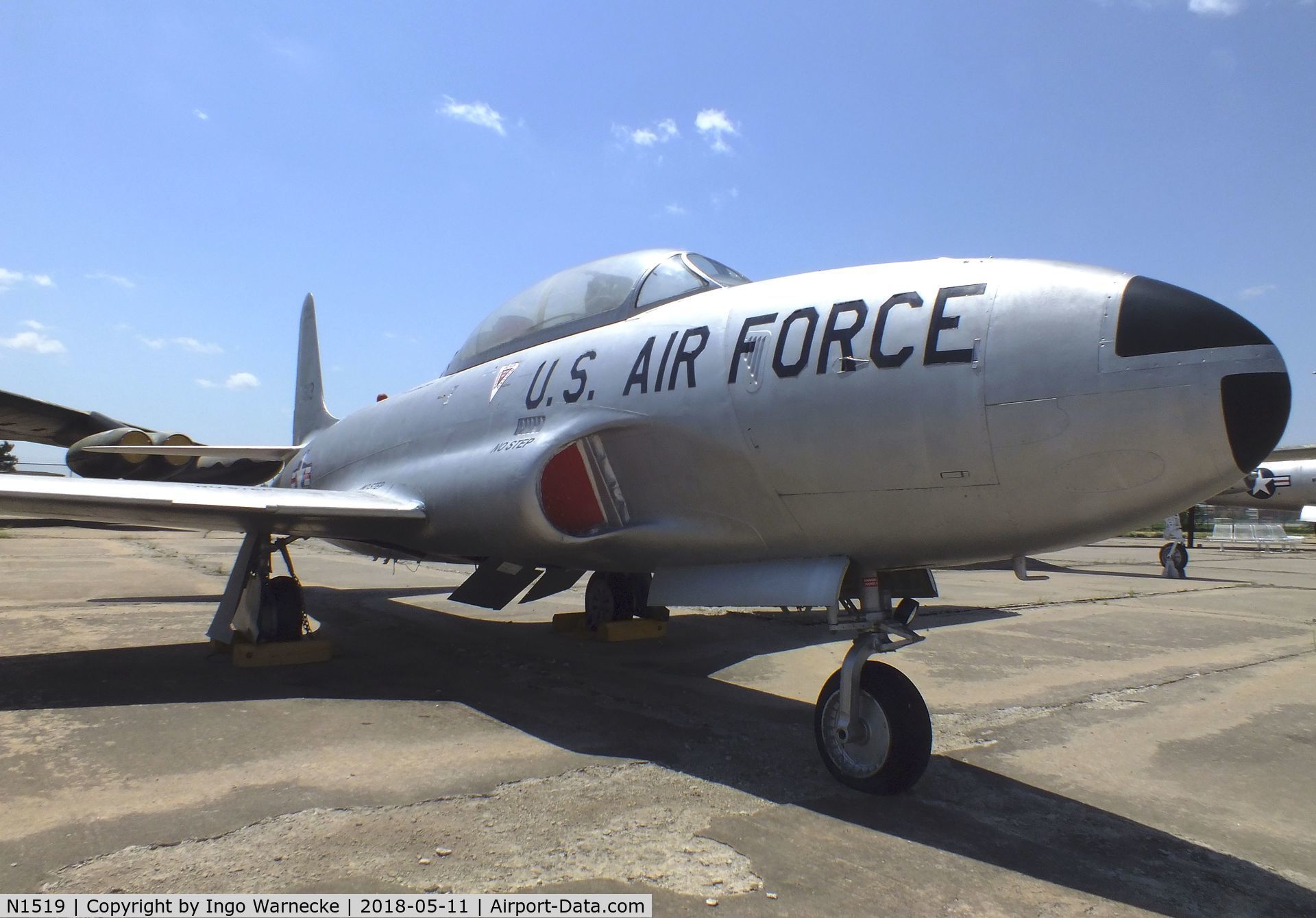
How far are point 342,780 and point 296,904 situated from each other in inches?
50.0

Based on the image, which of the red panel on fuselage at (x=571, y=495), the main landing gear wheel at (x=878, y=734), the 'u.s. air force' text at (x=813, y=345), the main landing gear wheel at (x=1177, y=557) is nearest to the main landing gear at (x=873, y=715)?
the main landing gear wheel at (x=878, y=734)

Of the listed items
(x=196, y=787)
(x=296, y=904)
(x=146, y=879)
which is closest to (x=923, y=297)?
(x=296, y=904)

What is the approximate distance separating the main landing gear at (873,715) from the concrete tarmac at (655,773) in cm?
12

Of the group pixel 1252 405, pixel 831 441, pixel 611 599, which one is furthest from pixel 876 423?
pixel 611 599

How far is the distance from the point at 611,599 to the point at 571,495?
A: 11.3 feet

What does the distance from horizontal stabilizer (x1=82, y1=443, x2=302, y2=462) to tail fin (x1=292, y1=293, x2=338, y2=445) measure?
2.32ft

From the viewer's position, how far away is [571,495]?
4875mm

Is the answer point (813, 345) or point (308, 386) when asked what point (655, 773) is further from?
point (308, 386)

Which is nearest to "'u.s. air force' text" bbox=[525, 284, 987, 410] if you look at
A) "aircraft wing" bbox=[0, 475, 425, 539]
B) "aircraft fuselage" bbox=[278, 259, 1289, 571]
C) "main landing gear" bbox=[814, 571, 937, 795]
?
"aircraft fuselage" bbox=[278, 259, 1289, 571]

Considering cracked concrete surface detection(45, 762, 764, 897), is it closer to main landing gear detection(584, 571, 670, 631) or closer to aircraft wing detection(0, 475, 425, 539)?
aircraft wing detection(0, 475, 425, 539)

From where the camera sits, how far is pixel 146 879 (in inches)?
101

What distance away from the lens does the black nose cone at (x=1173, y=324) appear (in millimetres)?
2842

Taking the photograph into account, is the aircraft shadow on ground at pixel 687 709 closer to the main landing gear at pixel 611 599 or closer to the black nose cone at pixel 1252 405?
the main landing gear at pixel 611 599

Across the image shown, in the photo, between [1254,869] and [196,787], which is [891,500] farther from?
[196,787]
